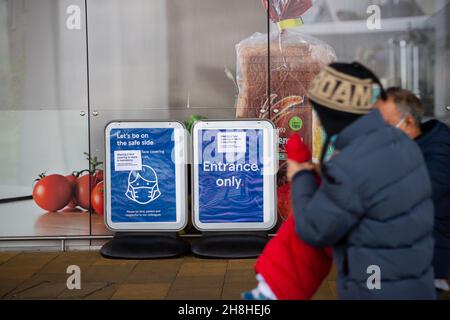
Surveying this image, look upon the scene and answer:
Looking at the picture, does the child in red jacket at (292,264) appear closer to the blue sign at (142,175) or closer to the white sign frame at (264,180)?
the white sign frame at (264,180)

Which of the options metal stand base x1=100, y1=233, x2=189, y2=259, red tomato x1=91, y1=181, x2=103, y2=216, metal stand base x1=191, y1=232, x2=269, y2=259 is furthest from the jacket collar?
red tomato x1=91, y1=181, x2=103, y2=216

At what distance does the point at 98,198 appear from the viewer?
7.50 metres

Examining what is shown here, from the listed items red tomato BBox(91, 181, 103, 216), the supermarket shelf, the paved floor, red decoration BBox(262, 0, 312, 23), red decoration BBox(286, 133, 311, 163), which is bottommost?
the paved floor

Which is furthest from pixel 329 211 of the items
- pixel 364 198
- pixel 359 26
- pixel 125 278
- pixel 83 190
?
pixel 83 190

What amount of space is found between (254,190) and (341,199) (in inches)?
173

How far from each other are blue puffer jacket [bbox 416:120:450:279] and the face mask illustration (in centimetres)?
341

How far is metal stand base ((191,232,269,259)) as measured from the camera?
689 centimetres

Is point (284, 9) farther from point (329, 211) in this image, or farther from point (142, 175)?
point (329, 211)

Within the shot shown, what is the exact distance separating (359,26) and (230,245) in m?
2.43

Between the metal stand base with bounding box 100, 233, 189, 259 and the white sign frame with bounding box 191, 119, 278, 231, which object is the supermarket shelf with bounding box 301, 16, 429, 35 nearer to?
the white sign frame with bounding box 191, 119, 278, 231

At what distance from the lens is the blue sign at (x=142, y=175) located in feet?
23.3

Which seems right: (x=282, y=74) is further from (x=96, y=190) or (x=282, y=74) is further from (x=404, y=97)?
(x=404, y=97)
